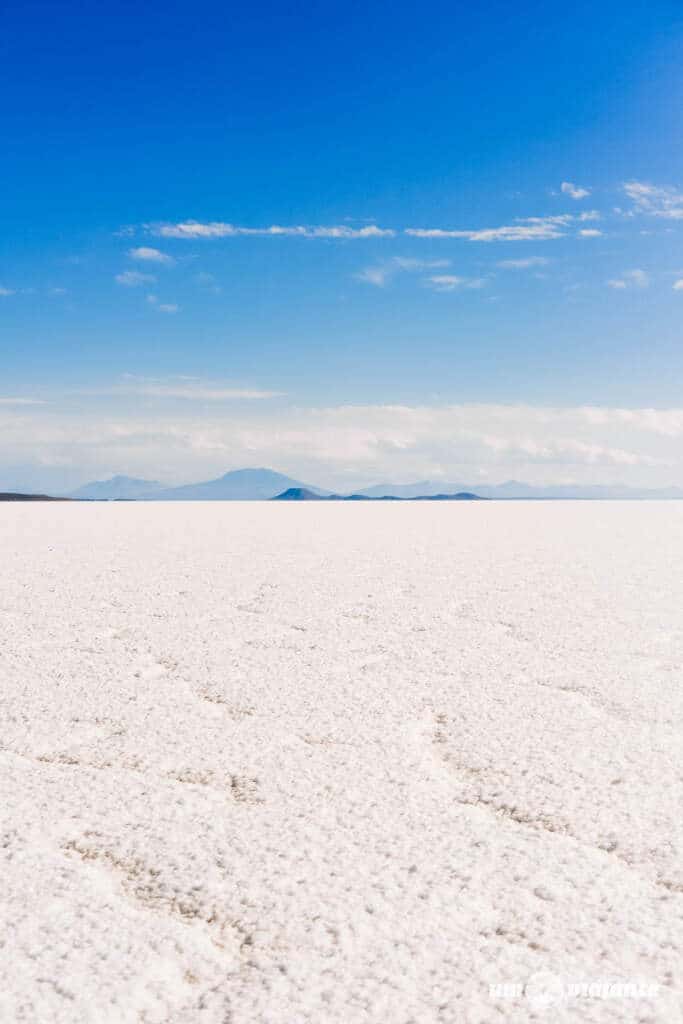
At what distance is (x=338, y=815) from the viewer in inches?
57.8

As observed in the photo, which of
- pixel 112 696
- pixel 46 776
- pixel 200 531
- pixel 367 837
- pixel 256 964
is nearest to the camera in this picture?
pixel 256 964

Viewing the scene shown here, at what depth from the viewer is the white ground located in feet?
3.33

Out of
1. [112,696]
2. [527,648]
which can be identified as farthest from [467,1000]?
[527,648]

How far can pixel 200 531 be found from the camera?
8.04 m

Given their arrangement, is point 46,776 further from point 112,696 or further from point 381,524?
point 381,524

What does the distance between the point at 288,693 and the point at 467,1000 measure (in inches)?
52.2

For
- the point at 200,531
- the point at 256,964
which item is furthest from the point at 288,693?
the point at 200,531

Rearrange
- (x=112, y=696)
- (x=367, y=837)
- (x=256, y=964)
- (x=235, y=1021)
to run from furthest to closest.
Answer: (x=112, y=696) → (x=367, y=837) → (x=256, y=964) → (x=235, y=1021)

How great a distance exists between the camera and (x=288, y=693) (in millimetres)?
2254

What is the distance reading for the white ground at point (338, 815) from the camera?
101cm

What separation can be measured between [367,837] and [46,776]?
27.5 inches

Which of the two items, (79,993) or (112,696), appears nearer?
(79,993)

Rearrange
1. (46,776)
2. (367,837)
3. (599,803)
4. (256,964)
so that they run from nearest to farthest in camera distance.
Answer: (256,964), (367,837), (599,803), (46,776)

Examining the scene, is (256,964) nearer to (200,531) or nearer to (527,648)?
(527,648)
